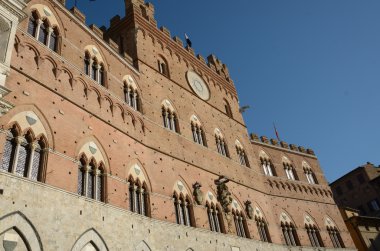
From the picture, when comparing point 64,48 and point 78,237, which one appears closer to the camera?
point 78,237

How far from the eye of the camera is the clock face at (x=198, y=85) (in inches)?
708

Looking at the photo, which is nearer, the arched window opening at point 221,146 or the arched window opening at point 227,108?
the arched window opening at point 221,146

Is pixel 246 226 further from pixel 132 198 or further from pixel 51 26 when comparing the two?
pixel 51 26

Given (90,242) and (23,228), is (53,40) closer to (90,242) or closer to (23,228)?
(23,228)

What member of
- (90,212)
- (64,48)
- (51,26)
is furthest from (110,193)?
(51,26)

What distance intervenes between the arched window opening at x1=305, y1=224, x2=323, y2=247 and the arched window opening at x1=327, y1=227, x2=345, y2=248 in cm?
124

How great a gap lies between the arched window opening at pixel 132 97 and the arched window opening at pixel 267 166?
10.3 meters

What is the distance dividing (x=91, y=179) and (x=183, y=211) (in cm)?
429

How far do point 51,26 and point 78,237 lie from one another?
6.46 metres

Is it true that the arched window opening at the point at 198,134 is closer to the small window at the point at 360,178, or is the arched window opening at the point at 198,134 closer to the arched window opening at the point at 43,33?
the arched window opening at the point at 43,33

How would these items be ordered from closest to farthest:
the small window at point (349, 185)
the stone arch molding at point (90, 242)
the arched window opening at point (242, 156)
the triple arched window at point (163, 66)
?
the stone arch molding at point (90, 242) → the triple arched window at point (163, 66) → the arched window opening at point (242, 156) → the small window at point (349, 185)

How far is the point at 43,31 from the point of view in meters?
10.4

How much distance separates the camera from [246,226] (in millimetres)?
15477

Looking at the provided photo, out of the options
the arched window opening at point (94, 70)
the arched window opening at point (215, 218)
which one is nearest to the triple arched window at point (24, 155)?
the arched window opening at point (94, 70)
